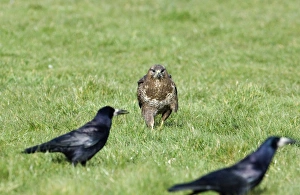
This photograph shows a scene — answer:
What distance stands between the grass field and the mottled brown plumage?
24cm

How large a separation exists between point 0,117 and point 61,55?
634cm

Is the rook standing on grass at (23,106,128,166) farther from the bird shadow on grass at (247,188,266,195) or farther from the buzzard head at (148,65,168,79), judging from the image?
the buzzard head at (148,65,168,79)

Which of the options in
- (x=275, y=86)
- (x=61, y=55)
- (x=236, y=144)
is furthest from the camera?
(x=61, y=55)

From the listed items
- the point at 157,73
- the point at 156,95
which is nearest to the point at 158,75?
the point at 157,73

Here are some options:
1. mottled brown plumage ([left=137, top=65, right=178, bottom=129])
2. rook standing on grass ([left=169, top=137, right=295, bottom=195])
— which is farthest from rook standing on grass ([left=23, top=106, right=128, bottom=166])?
mottled brown plumage ([left=137, top=65, right=178, bottom=129])

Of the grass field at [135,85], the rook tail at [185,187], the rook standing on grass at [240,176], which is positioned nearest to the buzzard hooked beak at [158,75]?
the grass field at [135,85]

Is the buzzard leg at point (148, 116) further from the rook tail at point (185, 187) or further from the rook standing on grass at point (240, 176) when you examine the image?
the rook tail at point (185, 187)

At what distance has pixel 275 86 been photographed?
12.2 metres

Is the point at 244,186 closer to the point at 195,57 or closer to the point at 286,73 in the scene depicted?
the point at 286,73

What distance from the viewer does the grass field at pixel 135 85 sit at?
5.87 m

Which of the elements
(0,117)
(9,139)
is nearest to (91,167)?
(9,139)

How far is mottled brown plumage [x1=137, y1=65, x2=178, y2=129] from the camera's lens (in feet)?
28.7

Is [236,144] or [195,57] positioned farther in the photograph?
[195,57]

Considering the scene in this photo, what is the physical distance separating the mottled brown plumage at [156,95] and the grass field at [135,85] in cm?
24
